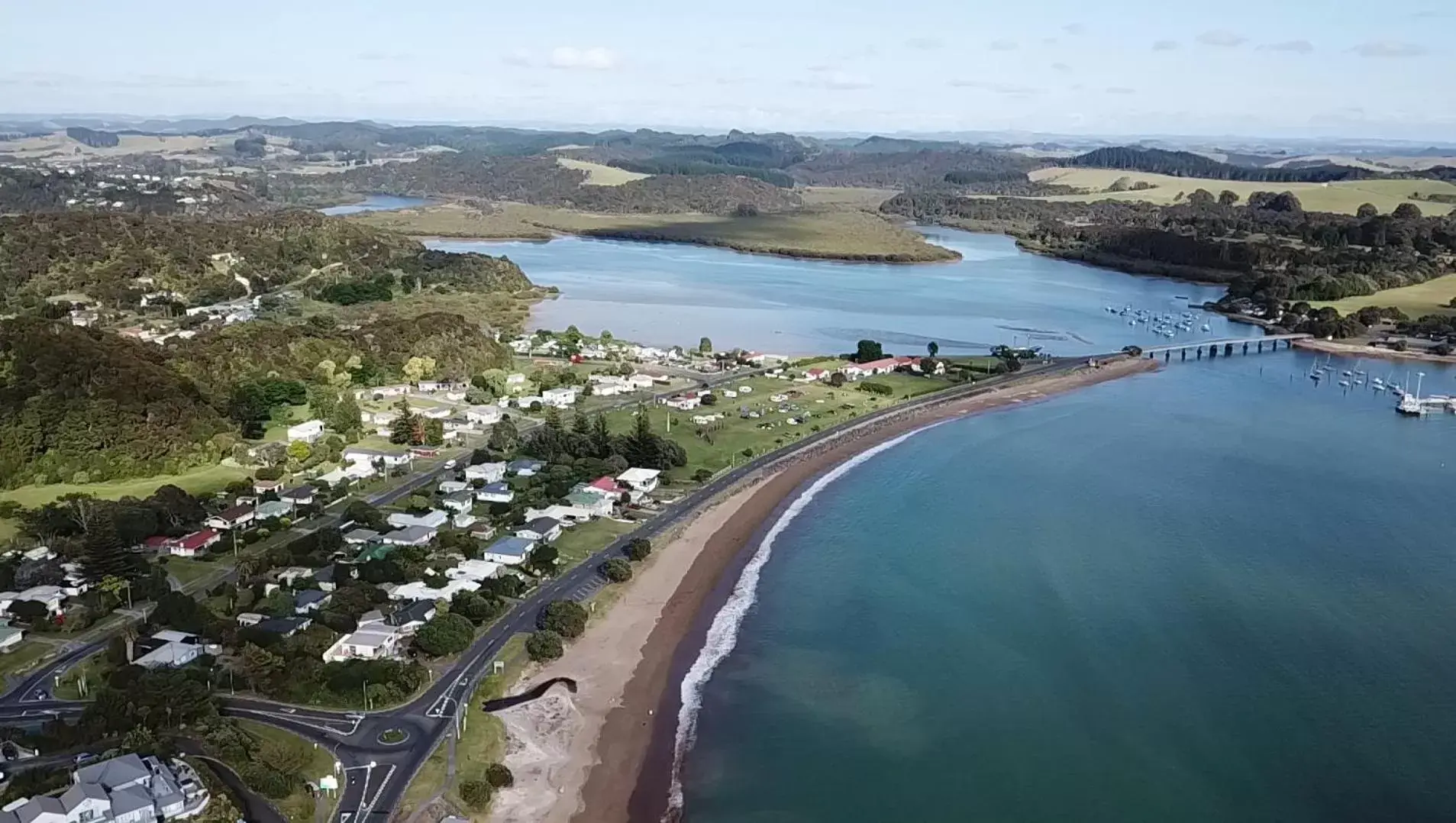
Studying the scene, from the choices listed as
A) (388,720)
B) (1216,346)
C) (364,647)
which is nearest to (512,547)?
(364,647)

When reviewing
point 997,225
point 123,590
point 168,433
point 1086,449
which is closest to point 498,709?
point 123,590

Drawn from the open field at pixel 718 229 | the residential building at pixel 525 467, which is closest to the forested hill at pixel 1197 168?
the open field at pixel 718 229

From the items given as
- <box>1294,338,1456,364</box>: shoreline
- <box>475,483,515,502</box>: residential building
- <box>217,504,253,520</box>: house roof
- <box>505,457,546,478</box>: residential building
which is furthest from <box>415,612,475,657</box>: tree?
<box>1294,338,1456,364</box>: shoreline

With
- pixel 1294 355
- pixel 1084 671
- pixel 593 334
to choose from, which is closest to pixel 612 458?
pixel 1084 671

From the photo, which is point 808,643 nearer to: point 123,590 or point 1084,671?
point 1084,671

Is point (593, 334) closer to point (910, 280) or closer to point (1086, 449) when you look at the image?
point (1086, 449)

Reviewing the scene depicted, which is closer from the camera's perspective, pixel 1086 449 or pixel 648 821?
pixel 648 821

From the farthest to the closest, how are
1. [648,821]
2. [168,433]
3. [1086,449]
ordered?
1. [1086,449]
2. [168,433]
3. [648,821]

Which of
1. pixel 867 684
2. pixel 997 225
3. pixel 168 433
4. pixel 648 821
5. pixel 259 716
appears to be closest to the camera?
pixel 648 821
